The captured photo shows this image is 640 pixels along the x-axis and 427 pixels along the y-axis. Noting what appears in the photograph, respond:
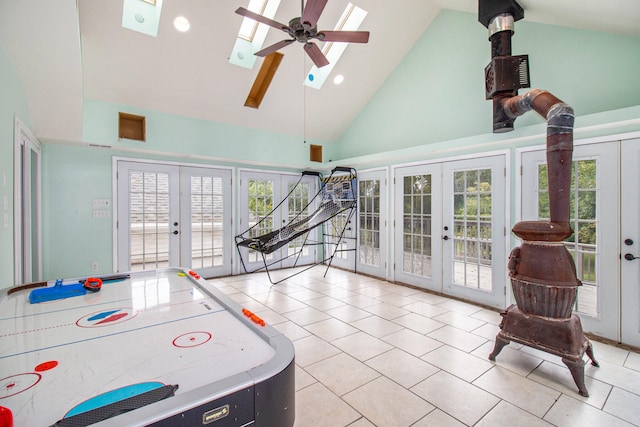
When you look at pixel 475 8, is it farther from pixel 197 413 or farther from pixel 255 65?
pixel 197 413

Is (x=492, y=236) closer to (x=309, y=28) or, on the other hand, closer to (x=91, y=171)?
(x=309, y=28)

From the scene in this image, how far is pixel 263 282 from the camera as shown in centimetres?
543

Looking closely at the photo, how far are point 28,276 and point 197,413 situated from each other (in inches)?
166

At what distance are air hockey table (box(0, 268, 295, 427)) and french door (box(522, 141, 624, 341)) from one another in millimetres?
3612

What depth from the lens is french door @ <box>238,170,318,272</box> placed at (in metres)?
6.05

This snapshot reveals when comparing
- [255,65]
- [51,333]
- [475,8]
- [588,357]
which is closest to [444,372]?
[588,357]

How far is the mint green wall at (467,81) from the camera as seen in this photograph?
318 cm

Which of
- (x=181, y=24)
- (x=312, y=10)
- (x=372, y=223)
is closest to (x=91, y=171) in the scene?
(x=181, y=24)

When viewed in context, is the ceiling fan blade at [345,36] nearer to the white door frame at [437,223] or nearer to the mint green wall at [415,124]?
the mint green wall at [415,124]

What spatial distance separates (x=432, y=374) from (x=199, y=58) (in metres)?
4.76

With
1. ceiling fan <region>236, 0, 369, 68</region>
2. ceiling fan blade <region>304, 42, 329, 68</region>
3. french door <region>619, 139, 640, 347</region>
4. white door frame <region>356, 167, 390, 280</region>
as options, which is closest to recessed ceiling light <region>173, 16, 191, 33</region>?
ceiling fan <region>236, 0, 369, 68</region>

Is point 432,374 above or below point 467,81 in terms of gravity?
below

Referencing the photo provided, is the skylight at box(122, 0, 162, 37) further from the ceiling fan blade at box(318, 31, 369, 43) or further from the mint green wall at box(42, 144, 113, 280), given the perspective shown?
the ceiling fan blade at box(318, 31, 369, 43)

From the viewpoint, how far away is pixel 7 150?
2.70 m
